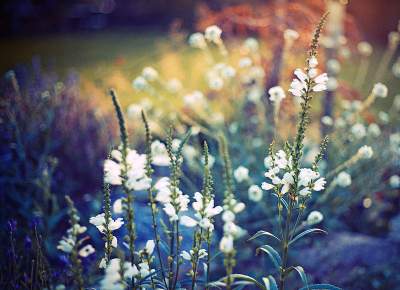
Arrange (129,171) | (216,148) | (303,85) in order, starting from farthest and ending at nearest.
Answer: (216,148)
(303,85)
(129,171)

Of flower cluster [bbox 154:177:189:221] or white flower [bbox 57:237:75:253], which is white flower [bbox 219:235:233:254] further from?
white flower [bbox 57:237:75:253]

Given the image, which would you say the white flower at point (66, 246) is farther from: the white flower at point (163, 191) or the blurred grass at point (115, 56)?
the blurred grass at point (115, 56)

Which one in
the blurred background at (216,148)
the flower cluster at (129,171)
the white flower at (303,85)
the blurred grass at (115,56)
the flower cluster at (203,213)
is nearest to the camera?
the flower cluster at (129,171)

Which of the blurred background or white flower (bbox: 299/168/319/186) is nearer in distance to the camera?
white flower (bbox: 299/168/319/186)

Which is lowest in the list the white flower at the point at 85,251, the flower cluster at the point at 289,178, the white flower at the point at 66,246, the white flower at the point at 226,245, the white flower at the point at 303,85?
the white flower at the point at 85,251

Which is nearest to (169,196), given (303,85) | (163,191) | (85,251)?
(163,191)

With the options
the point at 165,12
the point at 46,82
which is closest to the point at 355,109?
the point at 46,82

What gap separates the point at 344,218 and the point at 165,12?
11863mm

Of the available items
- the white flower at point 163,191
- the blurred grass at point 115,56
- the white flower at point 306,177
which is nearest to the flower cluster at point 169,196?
the white flower at point 163,191

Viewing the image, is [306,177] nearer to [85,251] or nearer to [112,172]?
[112,172]

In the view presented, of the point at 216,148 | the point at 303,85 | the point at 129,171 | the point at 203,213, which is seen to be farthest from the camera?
the point at 216,148

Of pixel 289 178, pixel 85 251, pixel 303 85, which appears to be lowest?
pixel 85 251

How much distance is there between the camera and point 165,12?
47.3ft

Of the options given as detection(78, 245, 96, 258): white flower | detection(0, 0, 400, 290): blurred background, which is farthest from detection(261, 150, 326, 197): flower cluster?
detection(0, 0, 400, 290): blurred background
